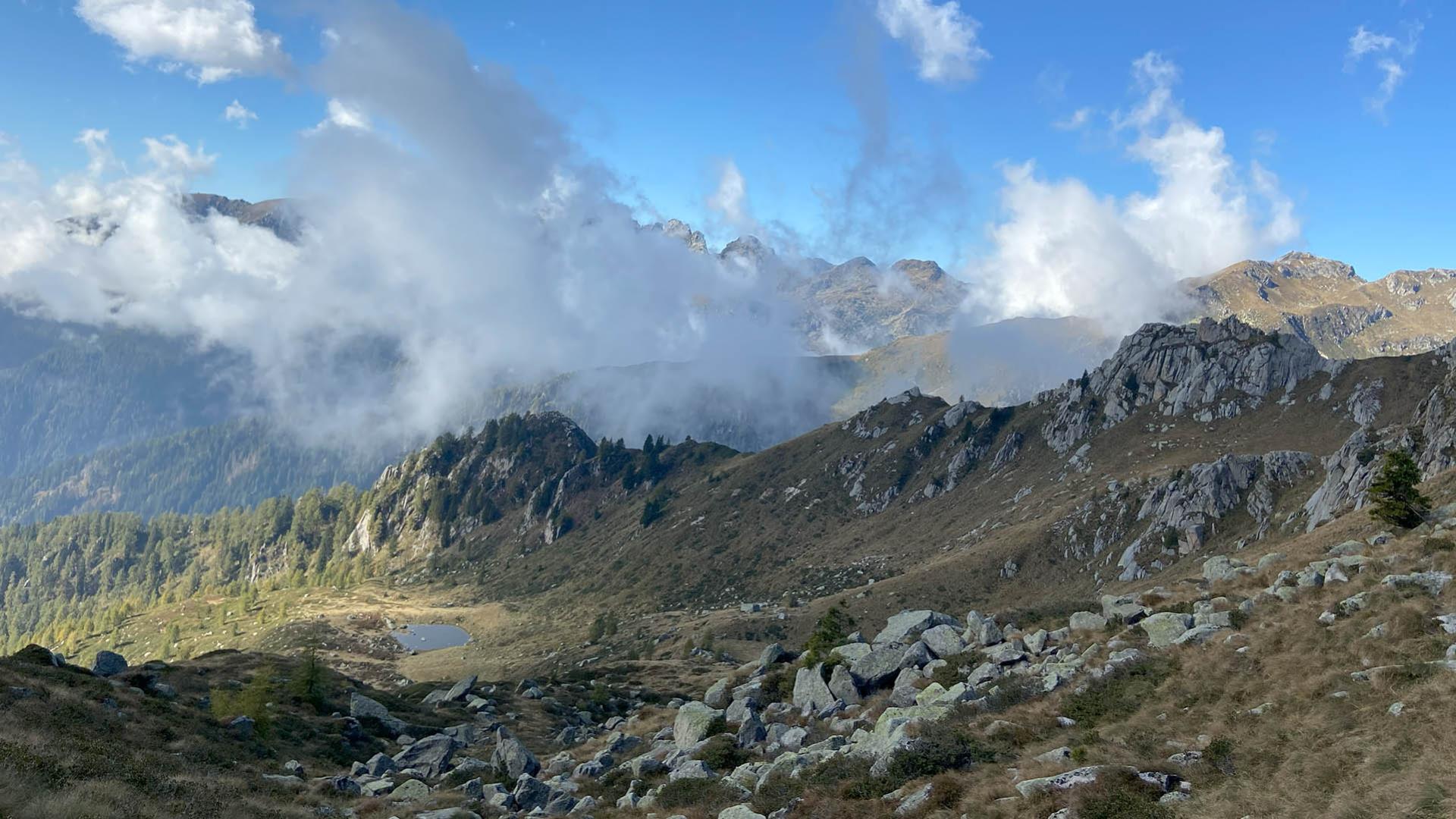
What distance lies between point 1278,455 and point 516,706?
119m

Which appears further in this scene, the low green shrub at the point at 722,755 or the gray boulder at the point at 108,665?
the gray boulder at the point at 108,665

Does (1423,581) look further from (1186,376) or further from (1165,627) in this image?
(1186,376)

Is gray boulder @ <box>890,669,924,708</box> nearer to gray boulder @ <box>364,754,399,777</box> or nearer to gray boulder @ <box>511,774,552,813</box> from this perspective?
gray boulder @ <box>511,774,552,813</box>

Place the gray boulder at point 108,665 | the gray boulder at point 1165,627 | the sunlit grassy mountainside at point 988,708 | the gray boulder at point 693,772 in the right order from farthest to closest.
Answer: the gray boulder at point 108,665 < the gray boulder at point 693,772 < the gray boulder at point 1165,627 < the sunlit grassy mountainside at point 988,708

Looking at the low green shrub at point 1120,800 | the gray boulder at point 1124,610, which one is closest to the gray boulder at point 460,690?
the gray boulder at point 1124,610

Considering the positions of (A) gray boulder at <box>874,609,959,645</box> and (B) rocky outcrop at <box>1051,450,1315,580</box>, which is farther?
(B) rocky outcrop at <box>1051,450,1315,580</box>

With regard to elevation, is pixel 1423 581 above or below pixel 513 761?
above

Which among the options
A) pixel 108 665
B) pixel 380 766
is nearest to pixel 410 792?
pixel 380 766

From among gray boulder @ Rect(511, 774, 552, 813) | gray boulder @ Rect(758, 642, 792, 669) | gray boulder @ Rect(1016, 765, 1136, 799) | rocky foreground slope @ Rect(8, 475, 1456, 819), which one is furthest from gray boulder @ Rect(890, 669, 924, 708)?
gray boulder @ Rect(758, 642, 792, 669)

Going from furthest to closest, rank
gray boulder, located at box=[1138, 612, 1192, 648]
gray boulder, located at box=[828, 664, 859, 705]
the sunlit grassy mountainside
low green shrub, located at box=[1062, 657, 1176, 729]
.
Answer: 1. gray boulder, located at box=[828, 664, 859, 705]
2. gray boulder, located at box=[1138, 612, 1192, 648]
3. low green shrub, located at box=[1062, 657, 1176, 729]
4. the sunlit grassy mountainside

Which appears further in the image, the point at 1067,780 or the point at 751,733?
the point at 751,733

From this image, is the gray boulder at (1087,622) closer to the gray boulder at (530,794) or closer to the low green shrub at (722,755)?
the low green shrub at (722,755)

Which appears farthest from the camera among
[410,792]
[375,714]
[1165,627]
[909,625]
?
[375,714]

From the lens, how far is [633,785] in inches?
1460
